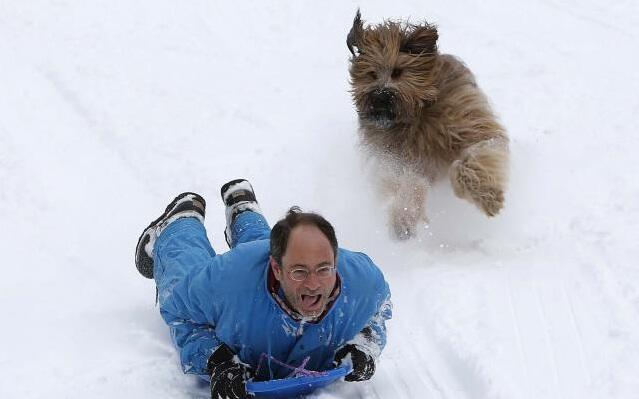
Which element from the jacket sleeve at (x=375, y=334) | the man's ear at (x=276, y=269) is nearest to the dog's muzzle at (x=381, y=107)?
the jacket sleeve at (x=375, y=334)

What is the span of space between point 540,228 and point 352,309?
190cm

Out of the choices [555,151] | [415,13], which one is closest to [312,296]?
[555,151]

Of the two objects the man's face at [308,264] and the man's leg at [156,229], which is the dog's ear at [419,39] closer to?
the man's leg at [156,229]

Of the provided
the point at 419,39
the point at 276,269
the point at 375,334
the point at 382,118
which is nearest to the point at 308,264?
the point at 276,269

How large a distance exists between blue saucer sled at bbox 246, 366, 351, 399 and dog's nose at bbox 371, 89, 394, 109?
196cm

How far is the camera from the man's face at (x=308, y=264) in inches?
116

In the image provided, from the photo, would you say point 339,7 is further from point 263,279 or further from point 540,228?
point 263,279

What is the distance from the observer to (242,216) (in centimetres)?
429

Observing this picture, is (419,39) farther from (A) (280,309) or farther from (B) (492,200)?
(A) (280,309)

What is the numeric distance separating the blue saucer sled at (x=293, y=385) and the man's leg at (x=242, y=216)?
0.89 meters

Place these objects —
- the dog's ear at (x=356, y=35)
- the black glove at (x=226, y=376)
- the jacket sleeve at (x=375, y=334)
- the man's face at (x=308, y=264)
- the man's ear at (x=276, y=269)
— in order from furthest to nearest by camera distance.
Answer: the dog's ear at (x=356, y=35) < the jacket sleeve at (x=375, y=334) < the black glove at (x=226, y=376) < the man's ear at (x=276, y=269) < the man's face at (x=308, y=264)

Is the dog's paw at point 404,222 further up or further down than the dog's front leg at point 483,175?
further down

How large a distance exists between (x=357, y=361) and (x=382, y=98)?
6.49 ft

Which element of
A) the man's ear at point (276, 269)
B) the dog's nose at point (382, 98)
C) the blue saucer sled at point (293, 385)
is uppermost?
the dog's nose at point (382, 98)
